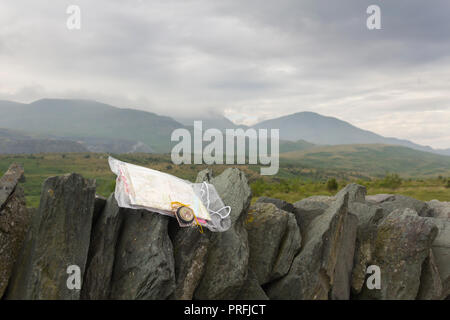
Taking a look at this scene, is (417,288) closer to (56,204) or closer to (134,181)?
(134,181)

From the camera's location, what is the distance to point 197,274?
7934 mm

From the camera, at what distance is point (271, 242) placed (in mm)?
9367

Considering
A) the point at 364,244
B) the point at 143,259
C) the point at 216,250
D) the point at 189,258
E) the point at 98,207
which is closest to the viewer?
the point at 143,259

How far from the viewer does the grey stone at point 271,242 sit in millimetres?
9086

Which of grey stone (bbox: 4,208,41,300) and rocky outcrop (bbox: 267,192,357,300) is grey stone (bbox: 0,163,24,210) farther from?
rocky outcrop (bbox: 267,192,357,300)

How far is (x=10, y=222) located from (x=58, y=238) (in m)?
1.14

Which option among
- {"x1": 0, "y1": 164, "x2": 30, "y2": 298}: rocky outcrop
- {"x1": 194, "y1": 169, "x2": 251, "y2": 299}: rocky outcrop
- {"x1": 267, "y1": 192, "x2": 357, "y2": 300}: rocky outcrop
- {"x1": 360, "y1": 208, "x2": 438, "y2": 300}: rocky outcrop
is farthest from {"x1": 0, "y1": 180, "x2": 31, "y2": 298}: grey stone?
{"x1": 360, "y1": 208, "x2": 438, "y2": 300}: rocky outcrop

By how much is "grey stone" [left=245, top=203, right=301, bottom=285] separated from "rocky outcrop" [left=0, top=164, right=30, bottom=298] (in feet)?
18.6

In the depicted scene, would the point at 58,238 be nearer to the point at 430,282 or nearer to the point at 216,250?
the point at 216,250

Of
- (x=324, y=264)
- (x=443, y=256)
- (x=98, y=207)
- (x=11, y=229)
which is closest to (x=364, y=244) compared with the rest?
(x=324, y=264)

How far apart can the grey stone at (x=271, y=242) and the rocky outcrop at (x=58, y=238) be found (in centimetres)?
450

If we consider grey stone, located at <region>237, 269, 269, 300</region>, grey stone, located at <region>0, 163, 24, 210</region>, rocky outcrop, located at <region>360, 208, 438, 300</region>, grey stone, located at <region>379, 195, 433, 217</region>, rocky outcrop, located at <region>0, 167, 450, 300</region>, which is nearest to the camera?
rocky outcrop, located at <region>0, 167, 450, 300</region>

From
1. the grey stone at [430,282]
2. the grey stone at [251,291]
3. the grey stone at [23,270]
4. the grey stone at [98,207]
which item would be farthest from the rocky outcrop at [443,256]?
the grey stone at [23,270]

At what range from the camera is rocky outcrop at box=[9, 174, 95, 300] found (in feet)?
21.5
